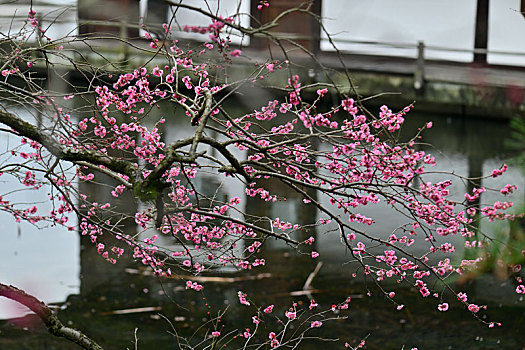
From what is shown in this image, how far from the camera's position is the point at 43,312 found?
7.74 ft

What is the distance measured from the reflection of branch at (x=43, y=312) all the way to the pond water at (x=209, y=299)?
1.71 m

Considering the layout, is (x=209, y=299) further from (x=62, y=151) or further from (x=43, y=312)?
(x=62, y=151)

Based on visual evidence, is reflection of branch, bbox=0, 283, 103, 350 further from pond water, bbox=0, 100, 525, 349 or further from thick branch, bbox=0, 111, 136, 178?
pond water, bbox=0, 100, 525, 349

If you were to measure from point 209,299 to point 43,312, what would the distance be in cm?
262

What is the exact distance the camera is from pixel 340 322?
4664 millimetres

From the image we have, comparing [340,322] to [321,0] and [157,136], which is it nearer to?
[157,136]

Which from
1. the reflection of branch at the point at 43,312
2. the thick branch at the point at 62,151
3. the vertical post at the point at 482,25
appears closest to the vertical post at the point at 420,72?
the vertical post at the point at 482,25

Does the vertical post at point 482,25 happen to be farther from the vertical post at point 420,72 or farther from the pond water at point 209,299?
the pond water at point 209,299

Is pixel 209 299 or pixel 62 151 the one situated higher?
pixel 62 151

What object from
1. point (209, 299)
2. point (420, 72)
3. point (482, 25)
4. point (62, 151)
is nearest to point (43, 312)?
point (62, 151)

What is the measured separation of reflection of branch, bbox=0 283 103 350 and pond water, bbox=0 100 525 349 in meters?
1.71

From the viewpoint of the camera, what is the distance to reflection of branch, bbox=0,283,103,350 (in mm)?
2314

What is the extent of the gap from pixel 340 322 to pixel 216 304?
849 mm

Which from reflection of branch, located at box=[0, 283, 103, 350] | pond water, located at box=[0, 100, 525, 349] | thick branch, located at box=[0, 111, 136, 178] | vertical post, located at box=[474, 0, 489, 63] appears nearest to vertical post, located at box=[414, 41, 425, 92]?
vertical post, located at box=[474, 0, 489, 63]
